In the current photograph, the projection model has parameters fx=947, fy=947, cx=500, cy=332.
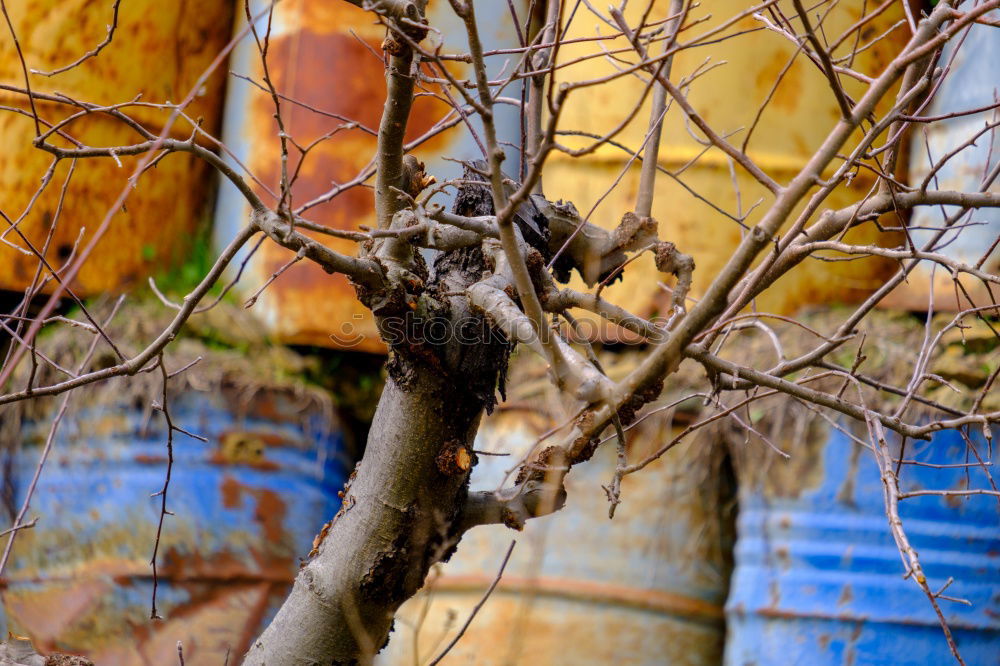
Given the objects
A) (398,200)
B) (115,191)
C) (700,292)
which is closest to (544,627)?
(700,292)

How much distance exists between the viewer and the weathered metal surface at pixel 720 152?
2.60 m

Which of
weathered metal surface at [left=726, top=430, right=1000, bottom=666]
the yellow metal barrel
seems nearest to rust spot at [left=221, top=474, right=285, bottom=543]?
the yellow metal barrel

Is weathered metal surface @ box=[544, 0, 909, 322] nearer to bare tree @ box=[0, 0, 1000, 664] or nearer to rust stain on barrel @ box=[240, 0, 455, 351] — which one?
rust stain on barrel @ box=[240, 0, 455, 351]

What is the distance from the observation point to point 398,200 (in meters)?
1.27

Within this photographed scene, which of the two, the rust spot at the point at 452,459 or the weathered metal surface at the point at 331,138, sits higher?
the weathered metal surface at the point at 331,138

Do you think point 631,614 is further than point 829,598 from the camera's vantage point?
Yes

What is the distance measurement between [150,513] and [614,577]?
1191mm

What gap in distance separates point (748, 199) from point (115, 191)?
1804 mm

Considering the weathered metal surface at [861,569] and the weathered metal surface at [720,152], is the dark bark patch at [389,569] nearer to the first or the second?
the weathered metal surface at [861,569]

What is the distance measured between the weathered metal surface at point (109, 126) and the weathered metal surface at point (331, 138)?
25cm

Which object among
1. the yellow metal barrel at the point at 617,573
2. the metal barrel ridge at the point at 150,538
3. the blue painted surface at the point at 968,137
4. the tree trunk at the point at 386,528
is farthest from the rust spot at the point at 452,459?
the blue painted surface at the point at 968,137

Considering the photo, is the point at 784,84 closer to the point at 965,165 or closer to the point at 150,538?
the point at 965,165

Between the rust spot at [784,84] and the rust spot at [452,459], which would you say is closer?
the rust spot at [452,459]

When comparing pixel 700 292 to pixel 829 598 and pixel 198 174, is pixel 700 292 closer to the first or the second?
pixel 829 598
